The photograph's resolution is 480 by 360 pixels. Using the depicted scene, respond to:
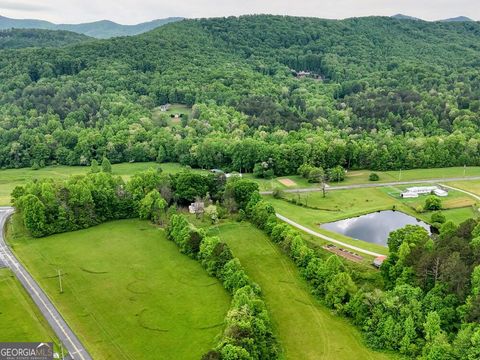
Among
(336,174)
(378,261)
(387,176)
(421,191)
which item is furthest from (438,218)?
(387,176)

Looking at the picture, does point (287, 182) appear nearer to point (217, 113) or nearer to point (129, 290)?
point (217, 113)

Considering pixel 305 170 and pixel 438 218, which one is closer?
pixel 438 218

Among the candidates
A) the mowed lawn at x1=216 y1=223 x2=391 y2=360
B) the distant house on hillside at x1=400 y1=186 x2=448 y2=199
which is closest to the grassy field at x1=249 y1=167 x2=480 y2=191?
the distant house on hillside at x1=400 y1=186 x2=448 y2=199

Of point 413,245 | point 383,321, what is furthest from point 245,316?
point 413,245

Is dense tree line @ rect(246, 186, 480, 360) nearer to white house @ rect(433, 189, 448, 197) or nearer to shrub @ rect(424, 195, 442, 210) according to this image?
shrub @ rect(424, 195, 442, 210)

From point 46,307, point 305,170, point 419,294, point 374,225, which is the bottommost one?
point 46,307

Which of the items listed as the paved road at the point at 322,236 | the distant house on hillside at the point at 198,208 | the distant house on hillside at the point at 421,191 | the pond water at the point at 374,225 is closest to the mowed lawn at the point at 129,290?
the distant house on hillside at the point at 198,208

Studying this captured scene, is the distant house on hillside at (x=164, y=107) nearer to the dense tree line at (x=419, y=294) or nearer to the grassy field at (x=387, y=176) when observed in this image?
the grassy field at (x=387, y=176)

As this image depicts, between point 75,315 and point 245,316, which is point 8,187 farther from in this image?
point 245,316
